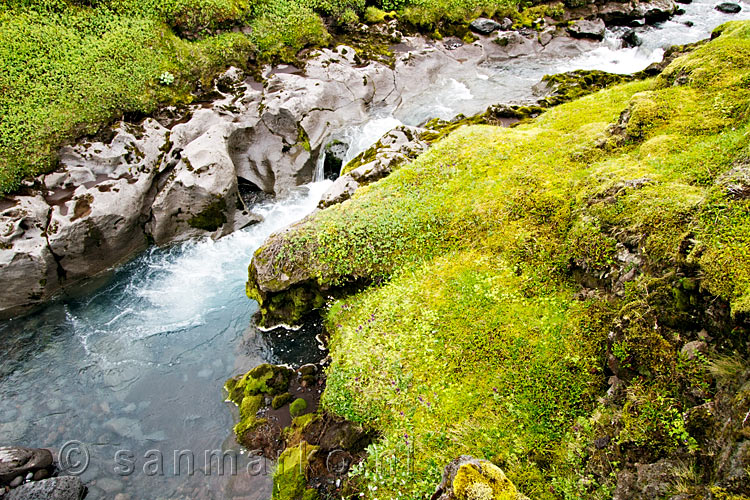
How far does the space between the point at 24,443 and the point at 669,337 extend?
15.7 m

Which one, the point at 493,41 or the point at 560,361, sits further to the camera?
the point at 493,41

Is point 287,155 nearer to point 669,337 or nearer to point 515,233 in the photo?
point 515,233

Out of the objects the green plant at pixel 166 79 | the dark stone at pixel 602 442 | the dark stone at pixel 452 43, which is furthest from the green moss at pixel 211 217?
the dark stone at pixel 452 43

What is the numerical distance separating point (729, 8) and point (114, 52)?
43.0 metres

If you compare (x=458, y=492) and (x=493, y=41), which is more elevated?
(x=493, y=41)

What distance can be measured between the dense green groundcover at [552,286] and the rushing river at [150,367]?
3.58 metres

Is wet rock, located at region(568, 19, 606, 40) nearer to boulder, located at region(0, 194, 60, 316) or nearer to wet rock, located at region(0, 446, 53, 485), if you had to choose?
boulder, located at region(0, 194, 60, 316)

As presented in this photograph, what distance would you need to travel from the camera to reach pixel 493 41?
3073 cm

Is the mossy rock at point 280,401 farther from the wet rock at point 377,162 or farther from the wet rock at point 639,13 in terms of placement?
the wet rock at point 639,13

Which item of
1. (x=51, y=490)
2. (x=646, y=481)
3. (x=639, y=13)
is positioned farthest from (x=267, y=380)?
(x=639, y=13)

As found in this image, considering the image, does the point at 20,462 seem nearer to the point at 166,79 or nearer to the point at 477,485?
the point at 477,485

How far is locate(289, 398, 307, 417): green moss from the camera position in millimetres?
10867

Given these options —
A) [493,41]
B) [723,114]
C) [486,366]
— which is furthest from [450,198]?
[493,41]

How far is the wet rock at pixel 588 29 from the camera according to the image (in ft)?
99.6
